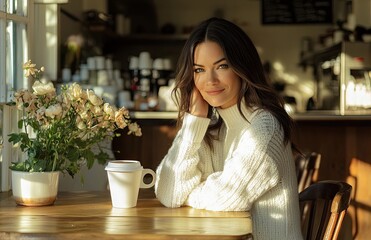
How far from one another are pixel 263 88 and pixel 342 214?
446 millimetres

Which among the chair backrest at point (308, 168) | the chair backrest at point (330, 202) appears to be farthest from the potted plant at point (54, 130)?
the chair backrest at point (308, 168)

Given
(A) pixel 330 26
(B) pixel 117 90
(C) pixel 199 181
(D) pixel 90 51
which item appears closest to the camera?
(C) pixel 199 181

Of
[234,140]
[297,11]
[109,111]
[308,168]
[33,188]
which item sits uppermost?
[297,11]

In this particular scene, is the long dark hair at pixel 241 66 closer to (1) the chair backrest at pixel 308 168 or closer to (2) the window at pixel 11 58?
(2) the window at pixel 11 58

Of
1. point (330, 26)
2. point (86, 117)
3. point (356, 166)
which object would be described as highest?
point (330, 26)

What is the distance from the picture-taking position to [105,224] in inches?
68.9

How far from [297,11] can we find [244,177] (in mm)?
6180

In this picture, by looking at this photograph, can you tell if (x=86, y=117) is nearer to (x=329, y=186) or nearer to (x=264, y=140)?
(x=264, y=140)

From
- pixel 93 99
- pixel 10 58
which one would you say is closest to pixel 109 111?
pixel 93 99

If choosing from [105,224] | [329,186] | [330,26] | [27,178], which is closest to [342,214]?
[329,186]

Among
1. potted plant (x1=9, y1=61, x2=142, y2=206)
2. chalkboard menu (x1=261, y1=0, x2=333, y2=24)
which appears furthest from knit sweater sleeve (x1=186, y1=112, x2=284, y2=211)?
chalkboard menu (x1=261, y1=0, x2=333, y2=24)

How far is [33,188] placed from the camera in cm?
204

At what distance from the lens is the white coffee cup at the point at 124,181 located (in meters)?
2.01

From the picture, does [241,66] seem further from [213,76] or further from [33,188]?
[33,188]
